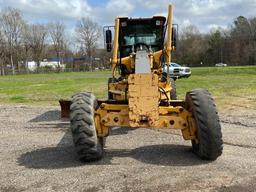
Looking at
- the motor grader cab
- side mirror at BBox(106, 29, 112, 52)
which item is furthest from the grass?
the motor grader cab

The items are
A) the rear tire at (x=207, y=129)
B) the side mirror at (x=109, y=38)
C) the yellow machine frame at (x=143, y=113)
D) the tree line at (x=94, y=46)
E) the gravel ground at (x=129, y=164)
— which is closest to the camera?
the gravel ground at (x=129, y=164)

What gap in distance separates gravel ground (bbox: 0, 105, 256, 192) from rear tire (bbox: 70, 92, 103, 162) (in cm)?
20

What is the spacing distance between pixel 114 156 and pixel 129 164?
657mm

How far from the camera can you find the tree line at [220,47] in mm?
103037

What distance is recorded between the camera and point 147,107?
6.54m

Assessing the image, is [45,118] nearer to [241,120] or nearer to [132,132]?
[132,132]

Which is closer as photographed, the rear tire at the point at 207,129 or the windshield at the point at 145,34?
the rear tire at the point at 207,129

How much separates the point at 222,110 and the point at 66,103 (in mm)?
6076

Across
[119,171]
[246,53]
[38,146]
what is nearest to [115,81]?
[38,146]

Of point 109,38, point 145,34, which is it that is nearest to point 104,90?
point 145,34

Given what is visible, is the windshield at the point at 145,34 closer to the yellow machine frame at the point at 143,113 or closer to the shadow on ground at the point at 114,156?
the shadow on ground at the point at 114,156

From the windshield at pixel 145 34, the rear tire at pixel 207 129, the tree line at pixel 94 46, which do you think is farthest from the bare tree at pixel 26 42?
the rear tire at pixel 207 129

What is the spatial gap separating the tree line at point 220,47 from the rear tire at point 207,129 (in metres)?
95.9

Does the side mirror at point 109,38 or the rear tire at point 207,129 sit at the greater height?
the side mirror at point 109,38
